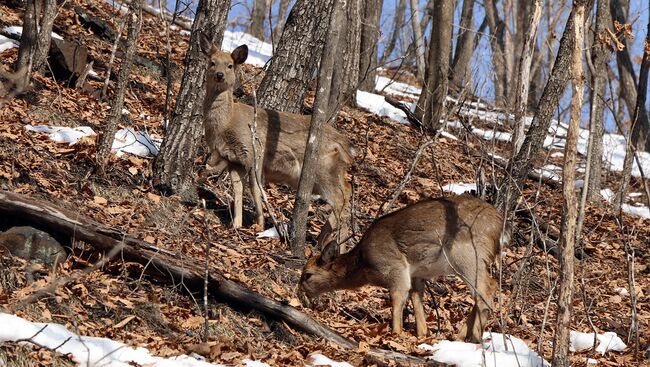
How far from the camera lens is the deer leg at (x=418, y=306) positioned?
9.08 metres

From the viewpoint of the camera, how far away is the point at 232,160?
1184 centimetres

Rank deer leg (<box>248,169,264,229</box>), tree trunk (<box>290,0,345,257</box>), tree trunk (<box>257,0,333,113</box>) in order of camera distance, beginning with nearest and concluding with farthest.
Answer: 1. tree trunk (<box>290,0,345,257</box>)
2. deer leg (<box>248,169,264,229</box>)
3. tree trunk (<box>257,0,333,113</box>)

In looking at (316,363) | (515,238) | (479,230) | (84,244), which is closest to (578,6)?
(479,230)

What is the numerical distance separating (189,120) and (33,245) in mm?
3699

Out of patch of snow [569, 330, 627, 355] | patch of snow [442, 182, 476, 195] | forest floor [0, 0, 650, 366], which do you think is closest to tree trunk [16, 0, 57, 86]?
forest floor [0, 0, 650, 366]

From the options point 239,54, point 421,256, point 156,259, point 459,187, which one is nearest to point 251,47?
point 459,187

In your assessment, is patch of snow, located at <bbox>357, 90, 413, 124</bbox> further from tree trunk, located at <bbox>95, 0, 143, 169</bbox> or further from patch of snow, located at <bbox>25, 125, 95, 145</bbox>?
tree trunk, located at <bbox>95, 0, 143, 169</bbox>

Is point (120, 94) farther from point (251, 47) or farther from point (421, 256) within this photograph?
point (251, 47)

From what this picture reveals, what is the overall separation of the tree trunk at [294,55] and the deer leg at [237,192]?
1.82 metres

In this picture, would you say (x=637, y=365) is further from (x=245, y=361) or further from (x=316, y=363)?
(x=245, y=361)

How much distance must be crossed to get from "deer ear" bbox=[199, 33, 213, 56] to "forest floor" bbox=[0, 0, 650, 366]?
0.73 m

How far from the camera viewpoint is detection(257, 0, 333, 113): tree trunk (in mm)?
13469

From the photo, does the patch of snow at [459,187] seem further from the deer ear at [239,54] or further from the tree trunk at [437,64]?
the deer ear at [239,54]

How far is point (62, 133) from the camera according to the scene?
11.6m
